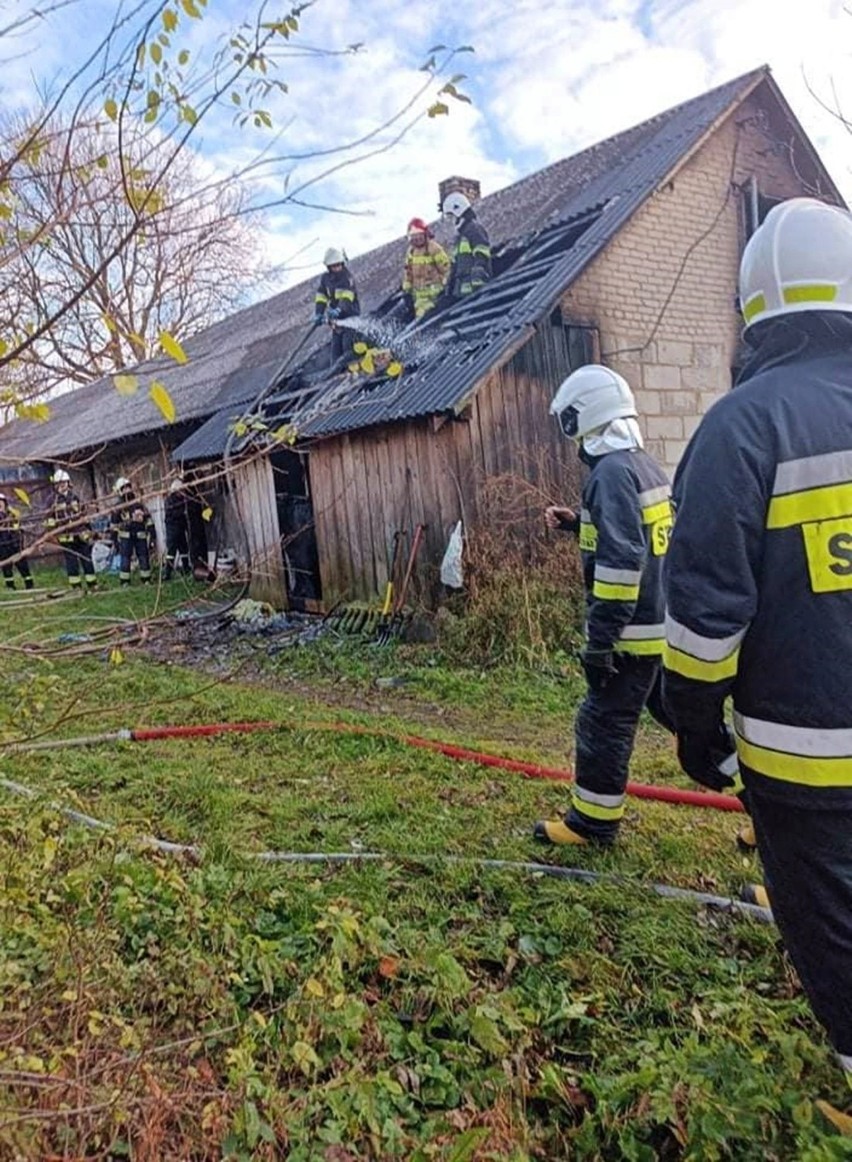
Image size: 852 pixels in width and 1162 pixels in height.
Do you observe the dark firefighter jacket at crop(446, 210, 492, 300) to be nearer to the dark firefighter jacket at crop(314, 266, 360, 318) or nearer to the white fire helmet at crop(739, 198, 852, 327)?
the dark firefighter jacket at crop(314, 266, 360, 318)

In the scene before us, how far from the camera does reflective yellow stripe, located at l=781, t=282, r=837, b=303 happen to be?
5.83ft

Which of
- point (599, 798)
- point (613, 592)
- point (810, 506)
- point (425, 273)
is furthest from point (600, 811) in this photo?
point (425, 273)

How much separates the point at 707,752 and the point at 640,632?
1.26m

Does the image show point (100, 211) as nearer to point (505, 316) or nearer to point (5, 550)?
point (5, 550)

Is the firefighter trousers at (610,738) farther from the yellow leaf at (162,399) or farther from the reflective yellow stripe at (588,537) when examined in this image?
the yellow leaf at (162,399)

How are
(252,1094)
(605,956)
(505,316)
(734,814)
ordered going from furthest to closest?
(505,316)
(734,814)
(605,956)
(252,1094)

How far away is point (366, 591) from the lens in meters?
9.64

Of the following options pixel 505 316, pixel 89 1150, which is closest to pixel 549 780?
pixel 89 1150

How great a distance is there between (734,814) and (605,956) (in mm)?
1471

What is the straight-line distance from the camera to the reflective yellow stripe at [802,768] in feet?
5.59

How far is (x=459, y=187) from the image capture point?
1398 cm

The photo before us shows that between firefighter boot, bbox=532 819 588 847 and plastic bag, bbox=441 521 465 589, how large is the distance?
4.53 m

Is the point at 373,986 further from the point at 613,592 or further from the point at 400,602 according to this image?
the point at 400,602

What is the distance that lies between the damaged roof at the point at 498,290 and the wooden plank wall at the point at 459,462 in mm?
336
